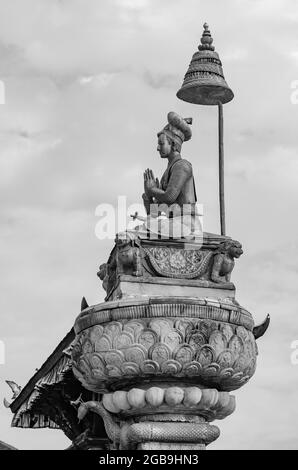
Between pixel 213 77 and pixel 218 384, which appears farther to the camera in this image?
pixel 213 77

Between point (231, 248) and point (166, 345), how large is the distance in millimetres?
1552

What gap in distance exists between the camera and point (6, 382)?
25.4m

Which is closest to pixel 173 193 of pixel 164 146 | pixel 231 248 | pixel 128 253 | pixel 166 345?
pixel 164 146

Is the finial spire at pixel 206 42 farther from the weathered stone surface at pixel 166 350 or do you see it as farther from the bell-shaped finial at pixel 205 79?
the weathered stone surface at pixel 166 350

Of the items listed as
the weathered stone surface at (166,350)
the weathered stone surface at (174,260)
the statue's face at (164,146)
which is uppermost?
the statue's face at (164,146)

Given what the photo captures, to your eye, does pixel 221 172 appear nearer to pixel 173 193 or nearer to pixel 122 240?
pixel 173 193

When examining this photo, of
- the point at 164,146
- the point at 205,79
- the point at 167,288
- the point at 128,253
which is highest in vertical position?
the point at 205,79

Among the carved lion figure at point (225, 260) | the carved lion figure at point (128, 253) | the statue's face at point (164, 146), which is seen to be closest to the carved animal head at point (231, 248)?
the carved lion figure at point (225, 260)

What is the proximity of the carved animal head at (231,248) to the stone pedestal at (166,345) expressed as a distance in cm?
1

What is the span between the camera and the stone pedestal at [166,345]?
12.9m

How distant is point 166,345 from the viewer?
507 inches
